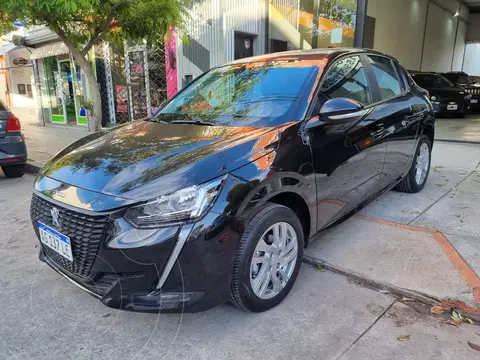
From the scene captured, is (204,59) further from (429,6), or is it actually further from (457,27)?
(457,27)

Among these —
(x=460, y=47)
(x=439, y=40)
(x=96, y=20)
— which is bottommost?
(x=96, y=20)

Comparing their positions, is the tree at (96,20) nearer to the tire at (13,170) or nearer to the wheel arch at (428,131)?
the tire at (13,170)

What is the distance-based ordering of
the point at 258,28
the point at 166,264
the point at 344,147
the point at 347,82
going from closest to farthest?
1. the point at 166,264
2. the point at 344,147
3. the point at 347,82
4. the point at 258,28

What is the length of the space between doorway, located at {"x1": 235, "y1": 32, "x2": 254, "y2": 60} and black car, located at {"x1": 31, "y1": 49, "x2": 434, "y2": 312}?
6360 mm

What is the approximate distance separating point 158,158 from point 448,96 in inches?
555

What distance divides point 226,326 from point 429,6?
2437cm

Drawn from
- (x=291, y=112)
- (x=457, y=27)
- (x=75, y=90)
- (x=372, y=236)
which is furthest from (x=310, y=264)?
(x=457, y=27)

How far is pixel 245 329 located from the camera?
244cm

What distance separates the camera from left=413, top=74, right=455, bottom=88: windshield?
13906 mm

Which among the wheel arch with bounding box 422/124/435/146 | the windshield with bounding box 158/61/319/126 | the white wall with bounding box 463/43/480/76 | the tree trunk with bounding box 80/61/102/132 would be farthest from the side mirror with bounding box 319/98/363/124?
the white wall with bounding box 463/43/480/76

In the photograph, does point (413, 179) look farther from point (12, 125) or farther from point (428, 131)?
point (12, 125)

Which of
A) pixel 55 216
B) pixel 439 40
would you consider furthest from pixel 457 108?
pixel 55 216

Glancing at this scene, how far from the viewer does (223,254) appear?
216 centimetres

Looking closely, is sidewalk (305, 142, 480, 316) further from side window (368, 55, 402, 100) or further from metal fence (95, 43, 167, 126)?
metal fence (95, 43, 167, 126)
